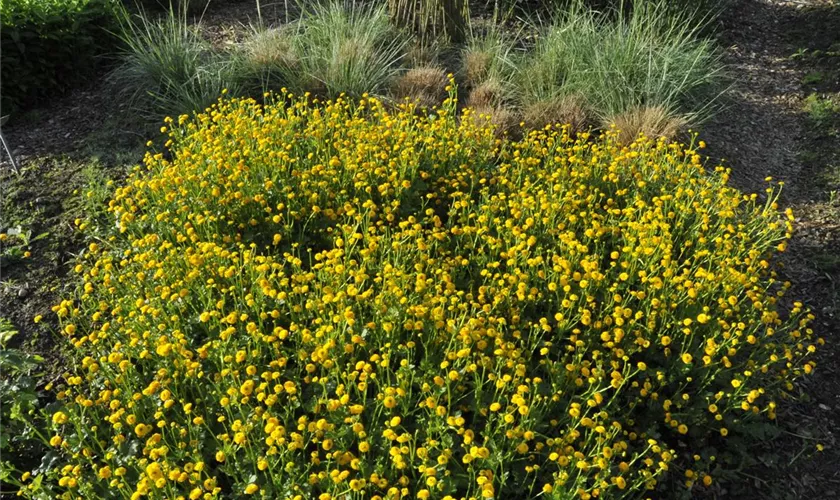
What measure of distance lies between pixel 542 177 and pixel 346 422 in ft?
7.96

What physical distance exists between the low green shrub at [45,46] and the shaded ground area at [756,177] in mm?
194

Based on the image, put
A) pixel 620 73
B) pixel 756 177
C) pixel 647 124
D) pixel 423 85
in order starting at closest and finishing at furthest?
pixel 647 124
pixel 756 177
pixel 620 73
pixel 423 85

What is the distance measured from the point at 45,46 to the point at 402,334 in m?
4.93

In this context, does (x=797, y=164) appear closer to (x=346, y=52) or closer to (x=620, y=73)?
(x=620, y=73)

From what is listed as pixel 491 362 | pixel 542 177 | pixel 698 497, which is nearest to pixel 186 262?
pixel 491 362

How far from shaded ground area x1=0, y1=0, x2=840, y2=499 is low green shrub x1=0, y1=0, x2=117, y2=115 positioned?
19 cm

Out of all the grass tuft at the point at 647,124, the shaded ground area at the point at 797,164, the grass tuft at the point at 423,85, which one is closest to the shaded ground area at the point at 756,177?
the shaded ground area at the point at 797,164

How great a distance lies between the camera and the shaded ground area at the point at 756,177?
3729mm

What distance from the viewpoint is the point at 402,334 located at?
3.52 meters

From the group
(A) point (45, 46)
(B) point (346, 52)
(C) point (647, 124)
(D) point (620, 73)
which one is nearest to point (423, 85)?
(B) point (346, 52)

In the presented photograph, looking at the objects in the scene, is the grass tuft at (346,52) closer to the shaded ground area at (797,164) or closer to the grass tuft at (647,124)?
the grass tuft at (647,124)

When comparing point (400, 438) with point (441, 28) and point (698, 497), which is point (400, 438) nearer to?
point (698, 497)

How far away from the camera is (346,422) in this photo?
113 inches

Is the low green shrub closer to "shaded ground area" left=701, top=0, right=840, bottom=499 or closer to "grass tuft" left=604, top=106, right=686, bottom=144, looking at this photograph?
"grass tuft" left=604, top=106, right=686, bottom=144
